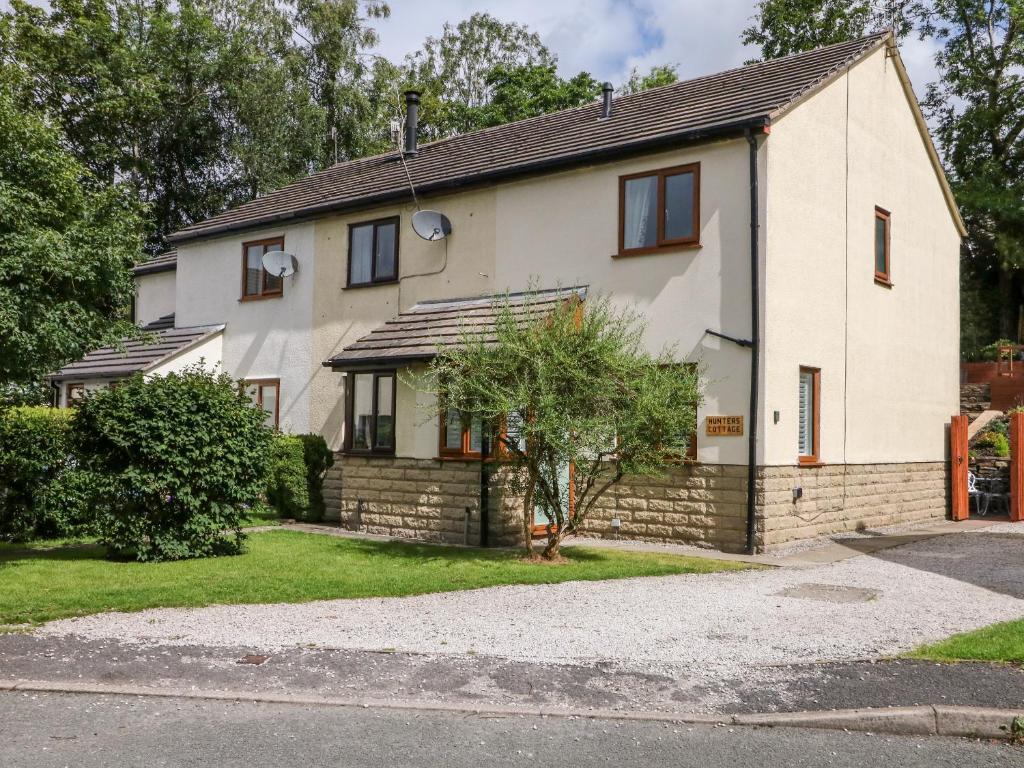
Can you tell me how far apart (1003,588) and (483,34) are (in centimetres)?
3997

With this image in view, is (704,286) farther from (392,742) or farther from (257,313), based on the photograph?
(257,313)

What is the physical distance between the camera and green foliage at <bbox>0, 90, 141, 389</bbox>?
→ 33.4 ft

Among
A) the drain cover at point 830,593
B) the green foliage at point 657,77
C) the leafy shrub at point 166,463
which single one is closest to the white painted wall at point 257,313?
the leafy shrub at point 166,463

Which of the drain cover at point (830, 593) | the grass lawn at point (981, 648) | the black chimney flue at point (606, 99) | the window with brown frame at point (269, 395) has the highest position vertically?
the black chimney flue at point (606, 99)

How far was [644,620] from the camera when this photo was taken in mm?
8961

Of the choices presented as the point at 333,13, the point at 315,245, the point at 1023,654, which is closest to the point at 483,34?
the point at 333,13

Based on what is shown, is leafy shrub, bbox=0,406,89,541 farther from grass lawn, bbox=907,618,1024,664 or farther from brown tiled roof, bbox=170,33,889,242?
grass lawn, bbox=907,618,1024,664

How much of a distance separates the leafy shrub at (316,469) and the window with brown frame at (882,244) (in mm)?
10409

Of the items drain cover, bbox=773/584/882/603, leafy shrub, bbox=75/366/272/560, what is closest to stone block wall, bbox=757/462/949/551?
drain cover, bbox=773/584/882/603

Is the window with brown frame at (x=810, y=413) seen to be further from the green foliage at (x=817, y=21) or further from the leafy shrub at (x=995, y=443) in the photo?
the green foliage at (x=817, y=21)

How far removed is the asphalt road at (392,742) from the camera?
5293mm

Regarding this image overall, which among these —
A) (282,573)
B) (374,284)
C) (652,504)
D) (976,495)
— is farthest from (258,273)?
(976,495)

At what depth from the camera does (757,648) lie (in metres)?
7.86

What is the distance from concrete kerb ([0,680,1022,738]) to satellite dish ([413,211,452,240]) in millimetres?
12451
